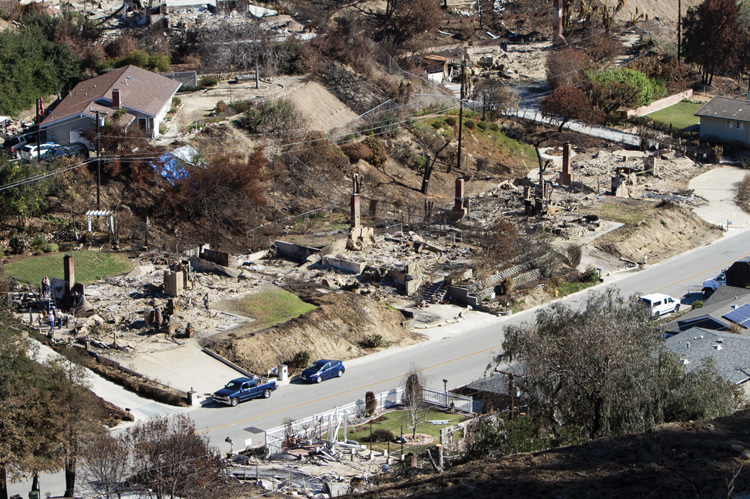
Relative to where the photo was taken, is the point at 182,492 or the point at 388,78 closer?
the point at 182,492

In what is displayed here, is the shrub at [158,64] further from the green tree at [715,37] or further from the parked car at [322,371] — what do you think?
the green tree at [715,37]

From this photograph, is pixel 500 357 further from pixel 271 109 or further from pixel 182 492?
pixel 271 109

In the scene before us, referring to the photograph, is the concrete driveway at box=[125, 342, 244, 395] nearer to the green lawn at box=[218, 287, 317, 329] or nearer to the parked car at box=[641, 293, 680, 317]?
the green lawn at box=[218, 287, 317, 329]

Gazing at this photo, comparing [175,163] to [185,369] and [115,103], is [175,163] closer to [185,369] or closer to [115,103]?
[115,103]

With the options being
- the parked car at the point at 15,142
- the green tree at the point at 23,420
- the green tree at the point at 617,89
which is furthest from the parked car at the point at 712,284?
the parked car at the point at 15,142

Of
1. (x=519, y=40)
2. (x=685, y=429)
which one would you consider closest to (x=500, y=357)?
(x=685, y=429)

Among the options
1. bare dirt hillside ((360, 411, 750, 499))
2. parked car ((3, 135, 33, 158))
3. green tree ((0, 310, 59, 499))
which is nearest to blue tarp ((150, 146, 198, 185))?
parked car ((3, 135, 33, 158))
